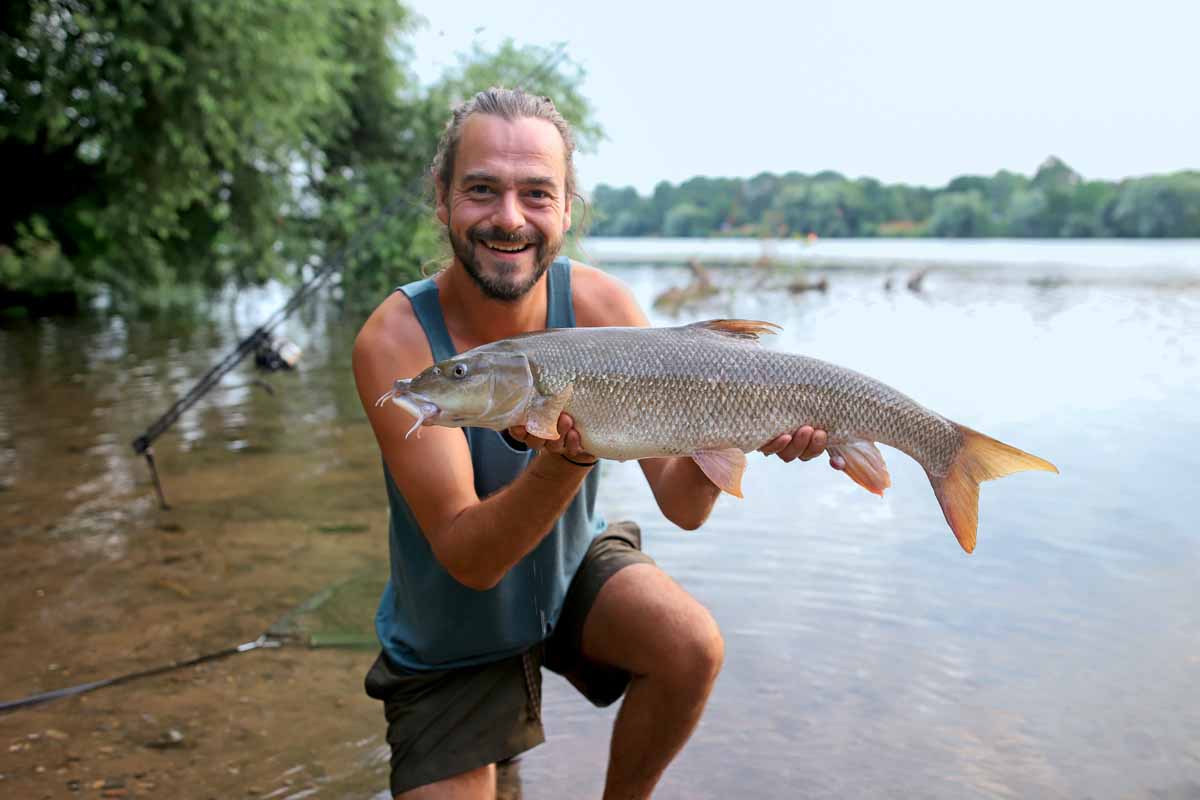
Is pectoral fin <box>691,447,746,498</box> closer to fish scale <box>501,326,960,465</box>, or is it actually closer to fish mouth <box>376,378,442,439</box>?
fish scale <box>501,326,960,465</box>

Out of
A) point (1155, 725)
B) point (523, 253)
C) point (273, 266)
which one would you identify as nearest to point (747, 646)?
point (1155, 725)

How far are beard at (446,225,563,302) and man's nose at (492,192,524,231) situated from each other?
0.02 meters

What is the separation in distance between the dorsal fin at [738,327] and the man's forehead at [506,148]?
67cm

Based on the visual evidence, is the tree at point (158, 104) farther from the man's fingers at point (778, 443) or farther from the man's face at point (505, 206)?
the man's fingers at point (778, 443)

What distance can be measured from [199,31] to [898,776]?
11561 millimetres

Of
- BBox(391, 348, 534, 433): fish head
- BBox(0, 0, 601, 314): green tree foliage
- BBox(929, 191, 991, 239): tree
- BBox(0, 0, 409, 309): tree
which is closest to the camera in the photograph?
BBox(391, 348, 534, 433): fish head

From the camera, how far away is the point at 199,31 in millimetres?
11953

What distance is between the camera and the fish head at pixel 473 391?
7.46 feet

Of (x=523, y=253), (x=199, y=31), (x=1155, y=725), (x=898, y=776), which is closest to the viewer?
(x=523, y=253)

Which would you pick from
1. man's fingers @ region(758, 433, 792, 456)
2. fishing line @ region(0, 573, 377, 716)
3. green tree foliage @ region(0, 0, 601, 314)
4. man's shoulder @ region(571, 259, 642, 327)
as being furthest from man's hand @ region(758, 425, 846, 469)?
green tree foliage @ region(0, 0, 601, 314)

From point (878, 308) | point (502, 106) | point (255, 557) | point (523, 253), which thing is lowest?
point (878, 308)

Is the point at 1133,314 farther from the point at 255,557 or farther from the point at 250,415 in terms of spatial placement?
the point at 255,557

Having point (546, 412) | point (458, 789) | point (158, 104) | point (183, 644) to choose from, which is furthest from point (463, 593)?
point (158, 104)

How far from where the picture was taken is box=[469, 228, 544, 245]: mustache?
9.20 feet
